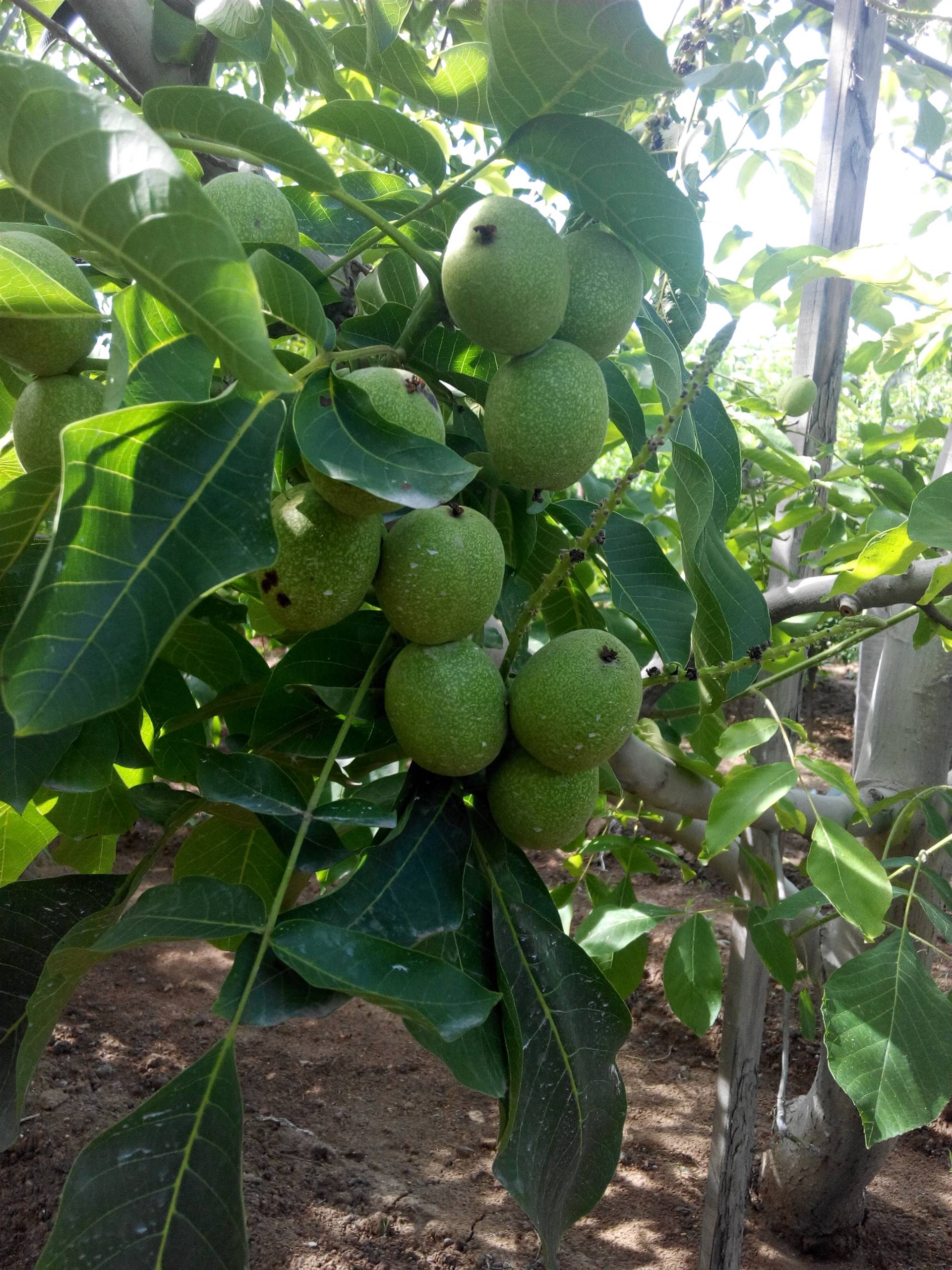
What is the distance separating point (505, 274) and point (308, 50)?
0.64 m

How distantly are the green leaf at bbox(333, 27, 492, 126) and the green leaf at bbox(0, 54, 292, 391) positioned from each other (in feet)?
1.44

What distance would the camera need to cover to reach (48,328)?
758 mm

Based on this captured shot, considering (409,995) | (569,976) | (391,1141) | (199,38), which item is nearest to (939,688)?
(569,976)

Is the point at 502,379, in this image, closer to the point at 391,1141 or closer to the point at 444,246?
the point at 444,246

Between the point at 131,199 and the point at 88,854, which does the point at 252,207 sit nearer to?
the point at 131,199

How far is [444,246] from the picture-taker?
974mm

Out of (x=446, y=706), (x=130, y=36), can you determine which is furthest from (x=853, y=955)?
(x=130, y=36)

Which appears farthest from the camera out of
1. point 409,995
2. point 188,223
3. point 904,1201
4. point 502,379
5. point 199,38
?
point 904,1201

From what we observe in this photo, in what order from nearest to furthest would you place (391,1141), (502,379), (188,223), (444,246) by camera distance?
(188,223)
(502,379)
(444,246)
(391,1141)

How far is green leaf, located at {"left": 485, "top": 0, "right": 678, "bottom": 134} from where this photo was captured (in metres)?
0.67

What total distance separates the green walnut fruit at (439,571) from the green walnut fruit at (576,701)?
8cm

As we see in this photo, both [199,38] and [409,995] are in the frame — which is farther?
[199,38]

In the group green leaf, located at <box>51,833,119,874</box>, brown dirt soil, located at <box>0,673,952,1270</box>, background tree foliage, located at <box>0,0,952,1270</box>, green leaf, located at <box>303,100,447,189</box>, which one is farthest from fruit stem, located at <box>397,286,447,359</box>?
brown dirt soil, located at <box>0,673,952,1270</box>

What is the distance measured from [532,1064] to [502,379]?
0.62 meters
